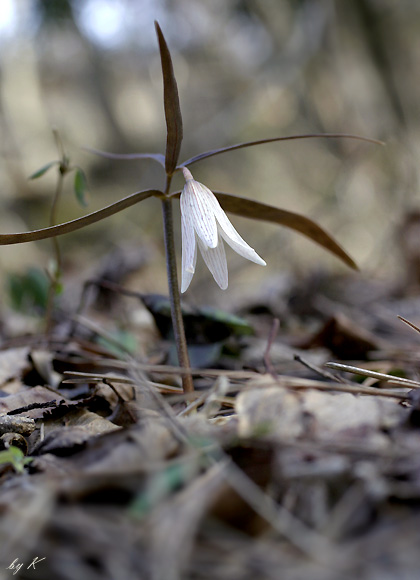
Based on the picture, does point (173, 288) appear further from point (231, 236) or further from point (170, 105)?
point (170, 105)

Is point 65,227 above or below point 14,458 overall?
above

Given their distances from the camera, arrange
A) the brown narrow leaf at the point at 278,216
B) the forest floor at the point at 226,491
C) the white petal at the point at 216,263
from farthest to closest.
→ the brown narrow leaf at the point at 278,216
the white petal at the point at 216,263
the forest floor at the point at 226,491

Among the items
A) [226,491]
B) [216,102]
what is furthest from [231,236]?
[216,102]

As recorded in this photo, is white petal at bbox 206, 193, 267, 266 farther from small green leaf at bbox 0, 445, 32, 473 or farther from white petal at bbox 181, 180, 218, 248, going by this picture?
small green leaf at bbox 0, 445, 32, 473

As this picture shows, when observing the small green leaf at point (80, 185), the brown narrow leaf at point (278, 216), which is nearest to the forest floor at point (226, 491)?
the brown narrow leaf at point (278, 216)
